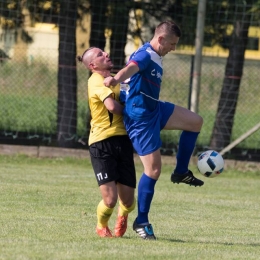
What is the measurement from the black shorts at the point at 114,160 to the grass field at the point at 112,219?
1.68 feet

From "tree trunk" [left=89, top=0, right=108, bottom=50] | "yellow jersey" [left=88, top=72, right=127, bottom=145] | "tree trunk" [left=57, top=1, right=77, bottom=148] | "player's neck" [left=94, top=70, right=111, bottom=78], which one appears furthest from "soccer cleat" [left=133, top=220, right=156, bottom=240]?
"tree trunk" [left=89, top=0, right=108, bottom=50]

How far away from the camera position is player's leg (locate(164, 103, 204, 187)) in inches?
296

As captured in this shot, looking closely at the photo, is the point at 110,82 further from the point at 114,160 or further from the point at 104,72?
the point at 114,160

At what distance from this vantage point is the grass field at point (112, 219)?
655cm

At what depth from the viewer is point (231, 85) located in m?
16.2

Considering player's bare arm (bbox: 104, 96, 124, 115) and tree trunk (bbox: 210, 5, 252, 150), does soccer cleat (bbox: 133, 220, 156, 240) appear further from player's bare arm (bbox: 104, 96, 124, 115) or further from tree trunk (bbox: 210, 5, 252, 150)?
tree trunk (bbox: 210, 5, 252, 150)

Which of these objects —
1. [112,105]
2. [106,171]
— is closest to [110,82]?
→ [112,105]

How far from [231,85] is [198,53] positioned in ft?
5.11

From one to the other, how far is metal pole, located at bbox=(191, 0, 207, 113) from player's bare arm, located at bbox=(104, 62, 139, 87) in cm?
795

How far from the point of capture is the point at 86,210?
30.4 feet

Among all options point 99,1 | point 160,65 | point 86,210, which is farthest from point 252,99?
point 160,65

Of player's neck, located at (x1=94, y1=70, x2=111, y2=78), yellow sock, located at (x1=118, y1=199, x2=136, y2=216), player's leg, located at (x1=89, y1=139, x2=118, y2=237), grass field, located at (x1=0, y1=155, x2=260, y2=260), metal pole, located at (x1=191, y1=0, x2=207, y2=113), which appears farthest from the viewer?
metal pole, located at (x1=191, y1=0, x2=207, y2=113)

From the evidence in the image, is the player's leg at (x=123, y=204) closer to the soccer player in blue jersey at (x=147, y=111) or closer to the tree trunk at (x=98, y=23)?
the soccer player in blue jersey at (x=147, y=111)

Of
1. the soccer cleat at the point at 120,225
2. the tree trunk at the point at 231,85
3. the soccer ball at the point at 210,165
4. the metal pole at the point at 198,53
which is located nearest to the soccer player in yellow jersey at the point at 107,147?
the soccer cleat at the point at 120,225
